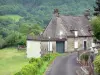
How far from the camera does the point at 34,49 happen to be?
60.0 meters

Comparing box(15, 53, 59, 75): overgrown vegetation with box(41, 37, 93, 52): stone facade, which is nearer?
box(15, 53, 59, 75): overgrown vegetation

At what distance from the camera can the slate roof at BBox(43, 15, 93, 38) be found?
A: 6203cm

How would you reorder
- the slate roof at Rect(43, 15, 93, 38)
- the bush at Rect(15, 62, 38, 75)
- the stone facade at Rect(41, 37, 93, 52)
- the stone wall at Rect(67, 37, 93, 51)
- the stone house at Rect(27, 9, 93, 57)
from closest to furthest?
the bush at Rect(15, 62, 38, 75), the stone facade at Rect(41, 37, 93, 52), the stone house at Rect(27, 9, 93, 57), the slate roof at Rect(43, 15, 93, 38), the stone wall at Rect(67, 37, 93, 51)

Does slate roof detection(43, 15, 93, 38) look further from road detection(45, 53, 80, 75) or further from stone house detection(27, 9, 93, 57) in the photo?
road detection(45, 53, 80, 75)

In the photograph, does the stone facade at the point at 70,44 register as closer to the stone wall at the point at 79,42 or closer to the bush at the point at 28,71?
the stone wall at the point at 79,42

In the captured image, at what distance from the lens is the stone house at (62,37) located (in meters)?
59.6

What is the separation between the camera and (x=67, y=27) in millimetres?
63469

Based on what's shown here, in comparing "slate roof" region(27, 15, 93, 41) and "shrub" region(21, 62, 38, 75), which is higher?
"slate roof" region(27, 15, 93, 41)

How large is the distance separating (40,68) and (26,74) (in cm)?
882

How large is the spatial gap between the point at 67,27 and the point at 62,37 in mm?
2686

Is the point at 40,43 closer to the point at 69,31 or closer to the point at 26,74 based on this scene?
the point at 69,31

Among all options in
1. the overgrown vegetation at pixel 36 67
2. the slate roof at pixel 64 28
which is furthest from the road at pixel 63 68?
the slate roof at pixel 64 28

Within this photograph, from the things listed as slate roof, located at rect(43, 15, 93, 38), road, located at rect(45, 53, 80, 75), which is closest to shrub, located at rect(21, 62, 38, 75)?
road, located at rect(45, 53, 80, 75)

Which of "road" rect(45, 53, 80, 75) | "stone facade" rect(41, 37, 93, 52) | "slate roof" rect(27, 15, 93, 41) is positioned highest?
"slate roof" rect(27, 15, 93, 41)
